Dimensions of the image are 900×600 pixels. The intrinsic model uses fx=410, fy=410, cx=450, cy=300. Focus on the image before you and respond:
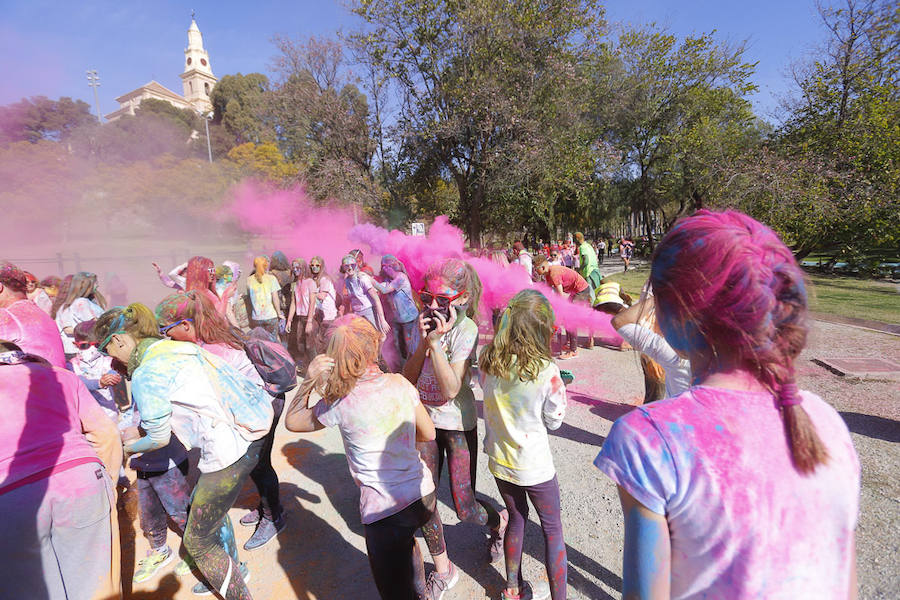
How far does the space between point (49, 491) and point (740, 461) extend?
252cm

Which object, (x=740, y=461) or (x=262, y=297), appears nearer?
(x=740, y=461)

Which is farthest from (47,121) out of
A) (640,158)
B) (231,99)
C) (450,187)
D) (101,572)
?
(231,99)

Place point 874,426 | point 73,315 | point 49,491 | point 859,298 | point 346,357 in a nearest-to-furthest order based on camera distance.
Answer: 1. point 49,491
2. point 346,357
3. point 874,426
4. point 73,315
5. point 859,298

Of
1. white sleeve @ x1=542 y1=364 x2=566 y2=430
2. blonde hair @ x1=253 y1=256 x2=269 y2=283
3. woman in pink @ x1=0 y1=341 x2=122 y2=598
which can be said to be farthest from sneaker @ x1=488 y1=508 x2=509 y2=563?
blonde hair @ x1=253 y1=256 x2=269 y2=283

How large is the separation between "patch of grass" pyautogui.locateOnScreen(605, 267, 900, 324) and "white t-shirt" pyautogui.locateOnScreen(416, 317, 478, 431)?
600 cm

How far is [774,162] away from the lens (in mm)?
14789

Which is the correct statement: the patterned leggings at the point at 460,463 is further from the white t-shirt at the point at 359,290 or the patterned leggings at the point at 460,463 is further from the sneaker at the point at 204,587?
the white t-shirt at the point at 359,290

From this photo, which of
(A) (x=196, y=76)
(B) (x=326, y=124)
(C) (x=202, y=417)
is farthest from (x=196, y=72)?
(C) (x=202, y=417)

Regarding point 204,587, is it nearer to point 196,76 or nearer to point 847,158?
point 847,158

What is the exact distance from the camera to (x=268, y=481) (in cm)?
316

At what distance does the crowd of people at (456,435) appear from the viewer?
2.78ft

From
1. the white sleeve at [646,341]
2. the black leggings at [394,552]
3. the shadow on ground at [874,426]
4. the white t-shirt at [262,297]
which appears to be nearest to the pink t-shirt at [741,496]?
the white sleeve at [646,341]

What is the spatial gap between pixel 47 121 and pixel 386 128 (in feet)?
43.8

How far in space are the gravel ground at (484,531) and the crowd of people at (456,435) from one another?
0.59 feet
